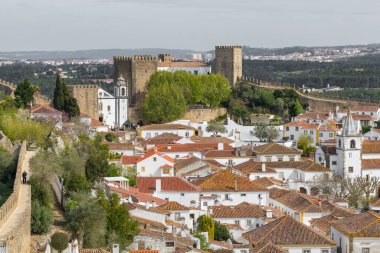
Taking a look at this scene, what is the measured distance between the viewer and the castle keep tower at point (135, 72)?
2235 inches

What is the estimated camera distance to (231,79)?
64250 millimetres

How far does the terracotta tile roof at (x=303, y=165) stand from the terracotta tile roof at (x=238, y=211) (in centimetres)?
1024

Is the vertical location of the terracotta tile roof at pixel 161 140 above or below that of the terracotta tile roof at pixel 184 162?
below

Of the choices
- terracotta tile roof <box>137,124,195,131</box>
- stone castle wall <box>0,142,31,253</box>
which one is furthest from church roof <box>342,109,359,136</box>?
stone castle wall <box>0,142,31,253</box>

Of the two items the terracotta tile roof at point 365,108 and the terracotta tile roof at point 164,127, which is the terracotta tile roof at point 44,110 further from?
→ the terracotta tile roof at point 365,108

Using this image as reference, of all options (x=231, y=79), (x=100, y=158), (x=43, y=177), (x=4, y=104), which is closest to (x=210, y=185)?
(x=100, y=158)

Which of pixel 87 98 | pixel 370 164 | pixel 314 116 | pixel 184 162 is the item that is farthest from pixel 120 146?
pixel 314 116

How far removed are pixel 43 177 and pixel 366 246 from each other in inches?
318

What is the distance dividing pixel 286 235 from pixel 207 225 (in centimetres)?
290

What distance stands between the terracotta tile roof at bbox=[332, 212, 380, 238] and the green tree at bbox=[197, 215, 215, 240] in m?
3.14

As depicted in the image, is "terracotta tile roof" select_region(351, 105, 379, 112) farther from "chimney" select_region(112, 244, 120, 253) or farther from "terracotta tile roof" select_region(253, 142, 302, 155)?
"chimney" select_region(112, 244, 120, 253)

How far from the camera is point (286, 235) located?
25.3m

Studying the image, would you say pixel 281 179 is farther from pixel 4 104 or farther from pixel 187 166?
pixel 4 104

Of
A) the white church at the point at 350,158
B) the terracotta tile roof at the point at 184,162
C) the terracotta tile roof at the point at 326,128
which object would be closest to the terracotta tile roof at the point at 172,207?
the terracotta tile roof at the point at 184,162
